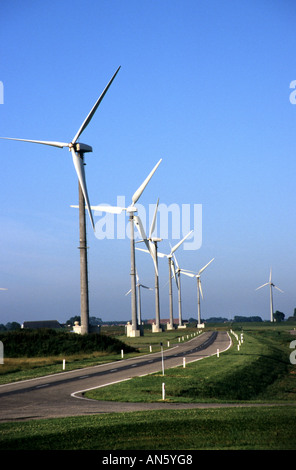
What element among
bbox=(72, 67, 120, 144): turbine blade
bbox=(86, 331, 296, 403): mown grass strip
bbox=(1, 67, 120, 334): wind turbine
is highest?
bbox=(72, 67, 120, 144): turbine blade

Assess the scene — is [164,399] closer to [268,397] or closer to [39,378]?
[268,397]

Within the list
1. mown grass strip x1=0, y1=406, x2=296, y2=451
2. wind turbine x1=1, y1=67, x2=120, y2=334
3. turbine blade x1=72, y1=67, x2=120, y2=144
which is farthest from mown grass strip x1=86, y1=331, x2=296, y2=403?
turbine blade x1=72, y1=67, x2=120, y2=144

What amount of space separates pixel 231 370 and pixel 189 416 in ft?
90.2

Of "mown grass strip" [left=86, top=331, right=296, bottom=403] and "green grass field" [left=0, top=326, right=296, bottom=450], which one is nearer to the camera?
"green grass field" [left=0, top=326, right=296, bottom=450]

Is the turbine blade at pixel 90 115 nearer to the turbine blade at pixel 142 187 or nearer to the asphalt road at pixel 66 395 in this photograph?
the turbine blade at pixel 142 187

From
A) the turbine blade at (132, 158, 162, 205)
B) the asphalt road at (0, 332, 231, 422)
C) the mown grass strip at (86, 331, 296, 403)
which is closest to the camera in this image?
the asphalt road at (0, 332, 231, 422)

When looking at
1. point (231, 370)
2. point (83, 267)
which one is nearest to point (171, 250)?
point (83, 267)

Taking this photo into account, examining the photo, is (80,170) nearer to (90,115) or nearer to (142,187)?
(90,115)

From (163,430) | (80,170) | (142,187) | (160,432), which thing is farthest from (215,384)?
(142,187)

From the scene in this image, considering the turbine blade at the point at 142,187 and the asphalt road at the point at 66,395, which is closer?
the asphalt road at the point at 66,395

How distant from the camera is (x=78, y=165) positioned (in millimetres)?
72062

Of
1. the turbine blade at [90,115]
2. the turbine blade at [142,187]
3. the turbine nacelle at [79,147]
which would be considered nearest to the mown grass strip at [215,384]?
the turbine nacelle at [79,147]

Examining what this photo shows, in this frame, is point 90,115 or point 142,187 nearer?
point 90,115

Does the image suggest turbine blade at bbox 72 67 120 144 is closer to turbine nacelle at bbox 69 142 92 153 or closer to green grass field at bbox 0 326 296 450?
turbine nacelle at bbox 69 142 92 153
